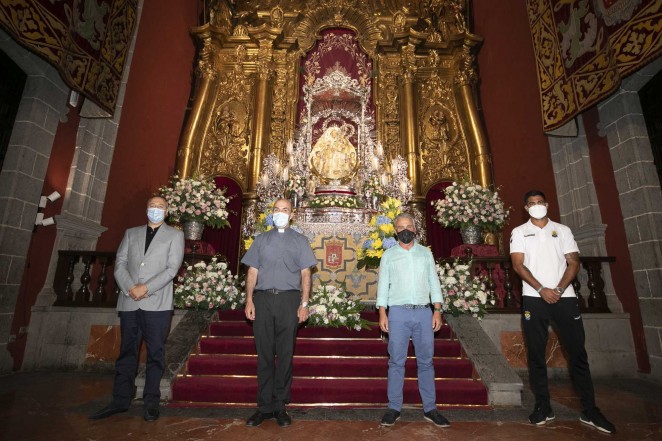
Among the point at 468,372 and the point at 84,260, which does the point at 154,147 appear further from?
the point at 468,372

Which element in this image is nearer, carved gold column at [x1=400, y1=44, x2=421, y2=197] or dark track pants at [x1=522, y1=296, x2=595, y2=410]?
dark track pants at [x1=522, y1=296, x2=595, y2=410]

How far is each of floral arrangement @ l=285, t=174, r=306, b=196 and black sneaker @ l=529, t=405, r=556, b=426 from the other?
20.9 ft

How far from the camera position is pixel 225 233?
9.84 m

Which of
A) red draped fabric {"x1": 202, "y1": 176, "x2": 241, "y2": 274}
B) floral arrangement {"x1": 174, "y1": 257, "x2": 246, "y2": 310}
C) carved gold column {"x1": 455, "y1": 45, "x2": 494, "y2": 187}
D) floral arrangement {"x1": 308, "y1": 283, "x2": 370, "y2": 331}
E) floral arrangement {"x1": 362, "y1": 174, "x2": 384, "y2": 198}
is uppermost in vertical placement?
carved gold column {"x1": 455, "y1": 45, "x2": 494, "y2": 187}

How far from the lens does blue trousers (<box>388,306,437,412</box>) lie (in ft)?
10.7

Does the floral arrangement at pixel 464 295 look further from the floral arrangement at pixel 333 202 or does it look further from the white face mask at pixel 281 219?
the floral arrangement at pixel 333 202

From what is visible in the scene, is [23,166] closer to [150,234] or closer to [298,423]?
[150,234]

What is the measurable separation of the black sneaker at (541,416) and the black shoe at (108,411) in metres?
3.71

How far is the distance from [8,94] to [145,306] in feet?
15.1

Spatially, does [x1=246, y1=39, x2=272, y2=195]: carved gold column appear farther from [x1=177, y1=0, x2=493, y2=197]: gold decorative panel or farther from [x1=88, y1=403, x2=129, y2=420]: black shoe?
[x1=88, y1=403, x2=129, y2=420]: black shoe

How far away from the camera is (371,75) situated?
1108 cm

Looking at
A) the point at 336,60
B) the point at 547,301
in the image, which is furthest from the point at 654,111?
the point at 336,60

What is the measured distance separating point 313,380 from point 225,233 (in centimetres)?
655

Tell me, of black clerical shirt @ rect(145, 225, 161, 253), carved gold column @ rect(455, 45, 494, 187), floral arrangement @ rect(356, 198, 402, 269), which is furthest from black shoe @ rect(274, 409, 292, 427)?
carved gold column @ rect(455, 45, 494, 187)
